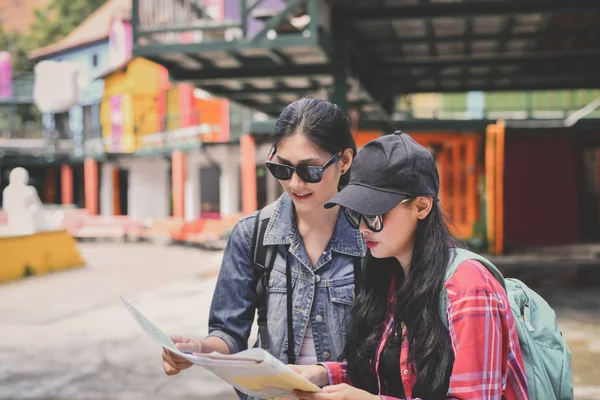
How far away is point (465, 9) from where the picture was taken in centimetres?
827

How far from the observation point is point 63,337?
828 centimetres

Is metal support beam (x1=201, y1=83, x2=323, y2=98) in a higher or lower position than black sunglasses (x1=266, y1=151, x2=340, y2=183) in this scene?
higher

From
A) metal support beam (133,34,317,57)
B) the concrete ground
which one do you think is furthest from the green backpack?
metal support beam (133,34,317,57)

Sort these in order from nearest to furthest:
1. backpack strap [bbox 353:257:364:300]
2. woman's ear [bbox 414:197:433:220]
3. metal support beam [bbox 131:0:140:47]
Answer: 1. woman's ear [bbox 414:197:433:220]
2. backpack strap [bbox 353:257:364:300]
3. metal support beam [bbox 131:0:140:47]

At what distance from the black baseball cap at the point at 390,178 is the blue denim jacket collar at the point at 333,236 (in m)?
0.47

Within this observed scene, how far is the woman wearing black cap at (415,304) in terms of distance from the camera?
1655 millimetres

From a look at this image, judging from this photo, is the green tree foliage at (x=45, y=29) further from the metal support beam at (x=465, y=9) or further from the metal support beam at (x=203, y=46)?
the metal support beam at (x=465, y=9)

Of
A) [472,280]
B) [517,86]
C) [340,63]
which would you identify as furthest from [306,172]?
[517,86]

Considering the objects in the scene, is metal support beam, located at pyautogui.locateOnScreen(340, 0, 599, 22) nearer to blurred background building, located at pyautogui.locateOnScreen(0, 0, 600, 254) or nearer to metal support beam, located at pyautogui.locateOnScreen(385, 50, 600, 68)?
blurred background building, located at pyautogui.locateOnScreen(0, 0, 600, 254)

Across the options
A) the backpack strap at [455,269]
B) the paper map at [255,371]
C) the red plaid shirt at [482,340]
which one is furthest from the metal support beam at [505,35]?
the paper map at [255,371]

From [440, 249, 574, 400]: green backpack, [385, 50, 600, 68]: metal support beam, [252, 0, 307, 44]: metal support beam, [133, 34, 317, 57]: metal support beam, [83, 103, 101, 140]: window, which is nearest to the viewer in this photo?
[440, 249, 574, 400]: green backpack

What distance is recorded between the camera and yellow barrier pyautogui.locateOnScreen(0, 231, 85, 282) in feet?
46.4

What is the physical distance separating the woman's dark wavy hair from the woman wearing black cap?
0.38 m

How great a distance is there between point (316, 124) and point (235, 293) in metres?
0.64
